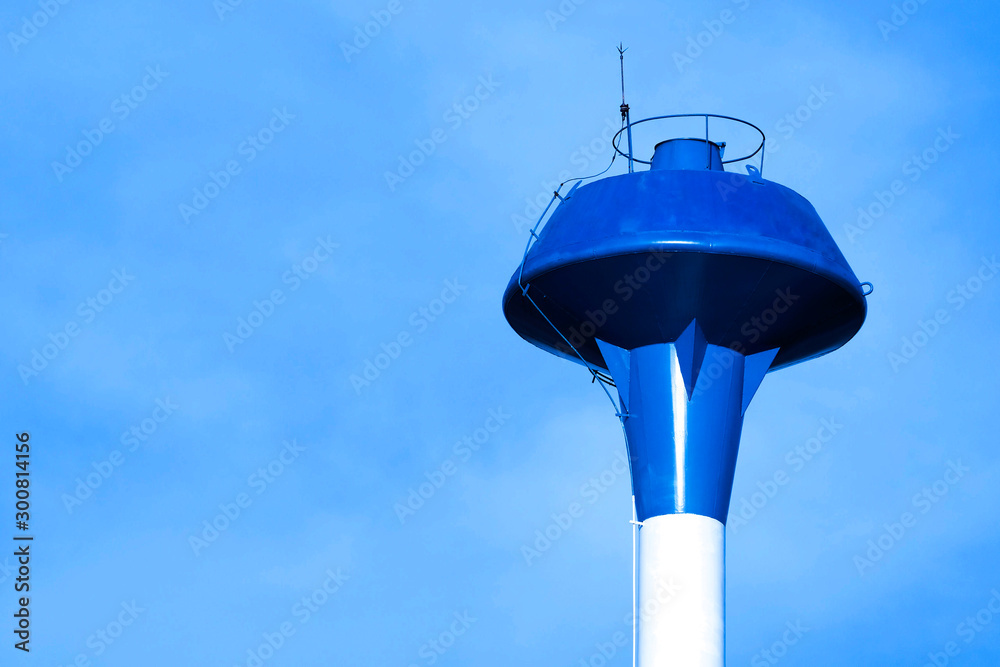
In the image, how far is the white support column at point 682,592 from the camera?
87.6 feet

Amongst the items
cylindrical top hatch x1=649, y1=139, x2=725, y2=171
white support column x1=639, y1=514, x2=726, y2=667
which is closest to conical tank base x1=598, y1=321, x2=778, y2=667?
white support column x1=639, y1=514, x2=726, y2=667

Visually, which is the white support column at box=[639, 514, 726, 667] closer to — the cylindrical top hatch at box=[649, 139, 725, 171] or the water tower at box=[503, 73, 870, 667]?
the water tower at box=[503, 73, 870, 667]

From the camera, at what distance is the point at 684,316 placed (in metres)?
28.6

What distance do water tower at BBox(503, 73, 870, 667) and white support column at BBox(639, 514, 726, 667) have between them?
0.02m

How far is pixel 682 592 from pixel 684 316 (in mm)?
4516

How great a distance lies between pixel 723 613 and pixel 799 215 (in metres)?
6.56

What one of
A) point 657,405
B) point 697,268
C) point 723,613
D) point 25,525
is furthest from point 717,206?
point 25,525

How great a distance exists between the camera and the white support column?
87.6 feet

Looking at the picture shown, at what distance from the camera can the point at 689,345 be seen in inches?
1134

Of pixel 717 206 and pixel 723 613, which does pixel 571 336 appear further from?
pixel 723 613

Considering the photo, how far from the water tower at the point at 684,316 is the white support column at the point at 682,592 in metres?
→ 0.02

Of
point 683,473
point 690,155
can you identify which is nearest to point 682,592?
point 683,473

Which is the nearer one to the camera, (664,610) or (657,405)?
(664,610)

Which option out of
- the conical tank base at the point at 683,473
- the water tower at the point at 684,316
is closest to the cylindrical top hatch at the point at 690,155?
the water tower at the point at 684,316
